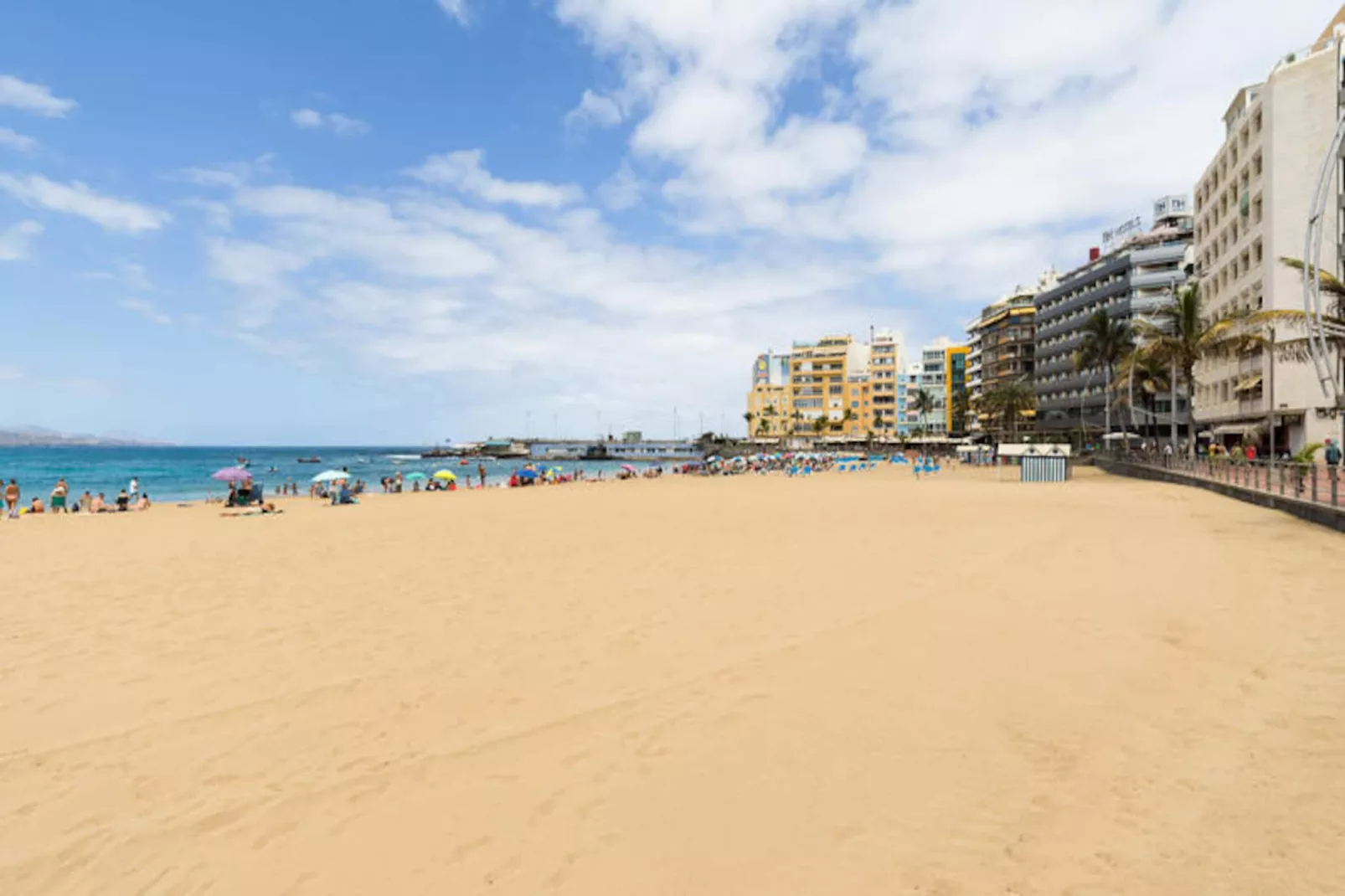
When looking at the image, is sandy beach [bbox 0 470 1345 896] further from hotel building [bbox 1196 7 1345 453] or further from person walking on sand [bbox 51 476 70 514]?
hotel building [bbox 1196 7 1345 453]

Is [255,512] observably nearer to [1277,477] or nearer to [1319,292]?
[1319,292]

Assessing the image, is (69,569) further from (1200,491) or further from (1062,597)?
(1200,491)

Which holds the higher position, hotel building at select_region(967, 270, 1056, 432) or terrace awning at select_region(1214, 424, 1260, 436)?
hotel building at select_region(967, 270, 1056, 432)

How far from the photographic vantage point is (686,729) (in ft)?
18.8

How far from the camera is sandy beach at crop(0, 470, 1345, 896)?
4004 millimetres

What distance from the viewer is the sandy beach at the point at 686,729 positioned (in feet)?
13.1

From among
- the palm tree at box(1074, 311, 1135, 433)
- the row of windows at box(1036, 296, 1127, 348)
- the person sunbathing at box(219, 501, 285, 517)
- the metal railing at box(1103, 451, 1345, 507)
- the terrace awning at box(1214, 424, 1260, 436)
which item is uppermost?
the row of windows at box(1036, 296, 1127, 348)

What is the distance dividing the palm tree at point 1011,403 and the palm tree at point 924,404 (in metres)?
30.0

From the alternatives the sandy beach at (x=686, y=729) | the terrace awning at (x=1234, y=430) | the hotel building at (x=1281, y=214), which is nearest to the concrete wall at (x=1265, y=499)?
the sandy beach at (x=686, y=729)

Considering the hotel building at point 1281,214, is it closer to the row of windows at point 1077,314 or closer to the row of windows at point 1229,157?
the row of windows at point 1229,157

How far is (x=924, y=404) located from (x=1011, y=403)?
41.4 metres

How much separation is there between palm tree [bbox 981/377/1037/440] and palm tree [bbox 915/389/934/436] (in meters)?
30.0

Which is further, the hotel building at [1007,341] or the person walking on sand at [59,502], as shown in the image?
the hotel building at [1007,341]

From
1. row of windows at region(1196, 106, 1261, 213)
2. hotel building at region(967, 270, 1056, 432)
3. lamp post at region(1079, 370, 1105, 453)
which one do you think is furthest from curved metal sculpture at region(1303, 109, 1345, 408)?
hotel building at region(967, 270, 1056, 432)
